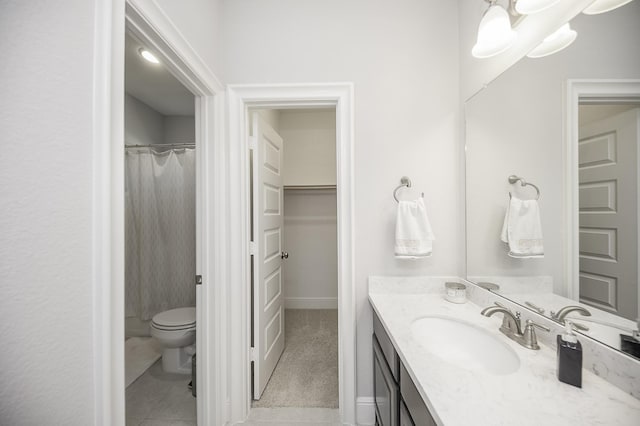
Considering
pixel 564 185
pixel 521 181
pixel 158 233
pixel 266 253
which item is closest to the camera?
pixel 564 185

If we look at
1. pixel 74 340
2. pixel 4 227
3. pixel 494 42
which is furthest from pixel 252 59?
pixel 74 340

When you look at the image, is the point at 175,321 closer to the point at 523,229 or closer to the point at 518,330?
the point at 518,330

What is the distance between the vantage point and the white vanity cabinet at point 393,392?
0.73 m

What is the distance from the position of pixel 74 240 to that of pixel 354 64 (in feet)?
5.10

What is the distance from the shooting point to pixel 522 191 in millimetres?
1013

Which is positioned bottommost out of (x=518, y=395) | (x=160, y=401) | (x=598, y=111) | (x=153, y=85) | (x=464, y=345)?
(x=160, y=401)

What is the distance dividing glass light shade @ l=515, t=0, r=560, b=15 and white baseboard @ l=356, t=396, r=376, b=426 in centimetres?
201

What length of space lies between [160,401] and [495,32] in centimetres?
290

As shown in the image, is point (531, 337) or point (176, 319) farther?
point (176, 319)

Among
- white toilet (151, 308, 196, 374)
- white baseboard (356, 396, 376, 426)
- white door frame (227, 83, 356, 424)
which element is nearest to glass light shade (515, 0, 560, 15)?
white door frame (227, 83, 356, 424)

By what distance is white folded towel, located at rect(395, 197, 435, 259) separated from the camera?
131cm

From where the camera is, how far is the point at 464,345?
101cm

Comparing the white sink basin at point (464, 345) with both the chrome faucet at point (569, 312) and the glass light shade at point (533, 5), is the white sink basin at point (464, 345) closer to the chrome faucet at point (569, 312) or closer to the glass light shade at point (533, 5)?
the chrome faucet at point (569, 312)

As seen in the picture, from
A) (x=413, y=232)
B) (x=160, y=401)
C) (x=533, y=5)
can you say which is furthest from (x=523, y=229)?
(x=160, y=401)
